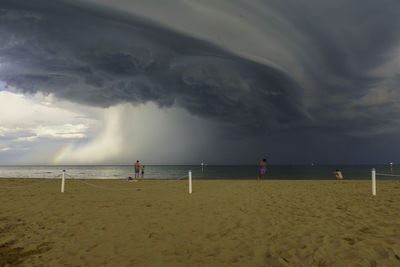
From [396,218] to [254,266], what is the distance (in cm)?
581

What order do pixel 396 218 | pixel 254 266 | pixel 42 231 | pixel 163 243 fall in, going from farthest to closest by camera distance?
1. pixel 396 218
2. pixel 42 231
3. pixel 163 243
4. pixel 254 266

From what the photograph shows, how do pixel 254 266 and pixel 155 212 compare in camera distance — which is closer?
pixel 254 266

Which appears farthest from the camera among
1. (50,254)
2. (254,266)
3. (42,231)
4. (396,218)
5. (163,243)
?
(396,218)

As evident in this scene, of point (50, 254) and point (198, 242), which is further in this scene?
point (198, 242)

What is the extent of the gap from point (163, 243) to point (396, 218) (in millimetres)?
7191

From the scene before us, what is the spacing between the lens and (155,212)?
29.1 feet

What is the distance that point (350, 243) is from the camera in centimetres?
525

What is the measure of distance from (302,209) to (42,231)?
879 centimetres

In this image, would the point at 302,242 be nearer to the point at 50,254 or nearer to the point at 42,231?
the point at 50,254

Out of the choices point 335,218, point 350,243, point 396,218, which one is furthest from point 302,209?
point 350,243

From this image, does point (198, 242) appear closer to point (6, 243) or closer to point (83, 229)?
point (83, 229)

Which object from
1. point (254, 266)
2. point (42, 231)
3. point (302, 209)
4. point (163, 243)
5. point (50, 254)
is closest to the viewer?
point (254, 266)

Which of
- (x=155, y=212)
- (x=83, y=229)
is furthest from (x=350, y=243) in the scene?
(x=83, y=229)

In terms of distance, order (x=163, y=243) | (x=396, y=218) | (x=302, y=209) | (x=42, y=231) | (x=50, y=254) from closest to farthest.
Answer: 1. (x=50, y=254)
2. (x=163, y=243)
3. (x=42, y=231)
4. (x=396, y=218)
5. (x=302, y=209)
